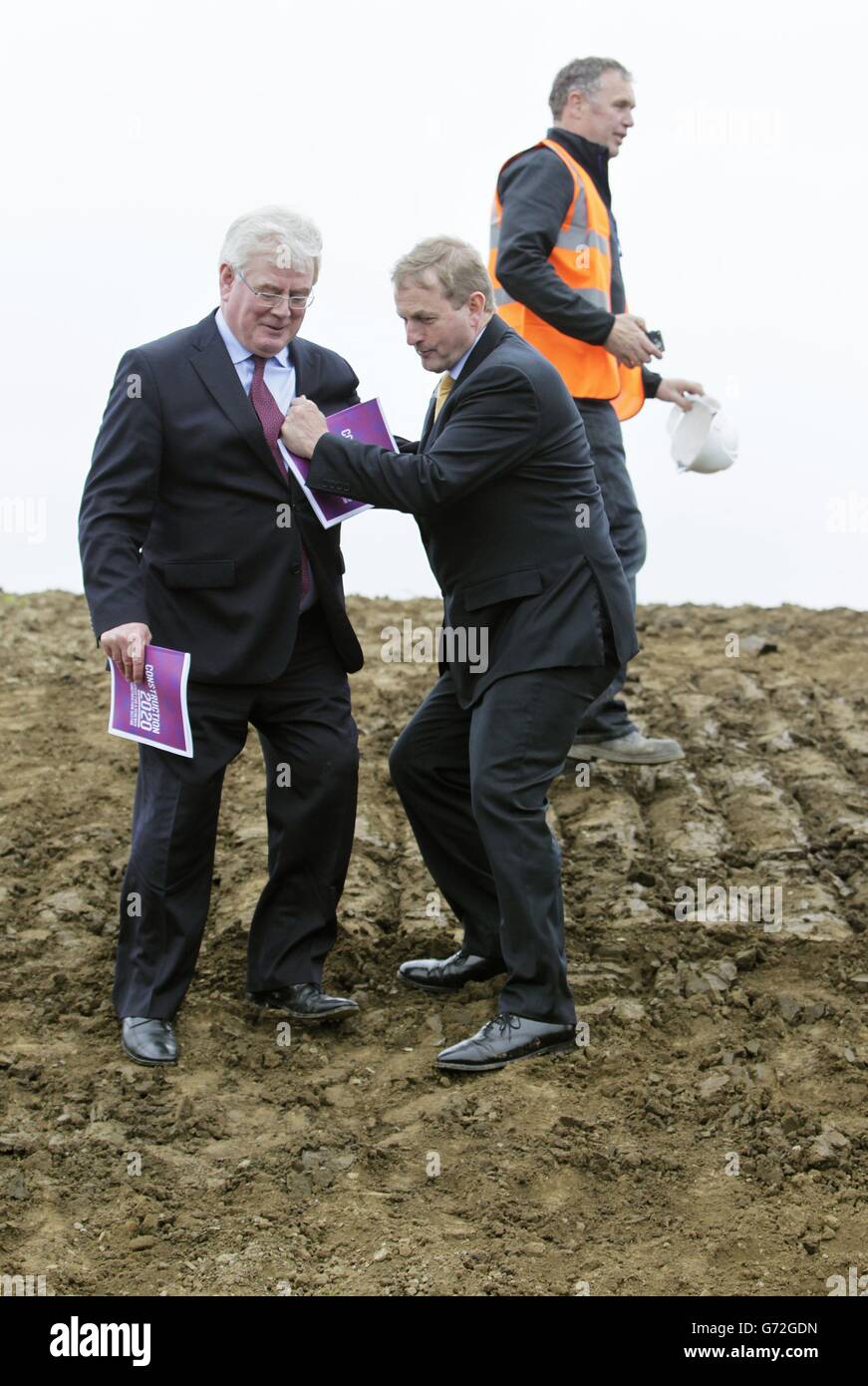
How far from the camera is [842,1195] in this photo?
12.9 ft

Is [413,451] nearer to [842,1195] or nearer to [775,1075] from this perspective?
[775,1075]

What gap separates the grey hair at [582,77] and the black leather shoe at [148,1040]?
3460 mm

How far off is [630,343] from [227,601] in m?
1.97

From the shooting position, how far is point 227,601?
4.43 m

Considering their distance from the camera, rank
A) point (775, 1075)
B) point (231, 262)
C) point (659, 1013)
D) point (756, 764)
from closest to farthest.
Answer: point (231, 262) < point (775, 1075) < point (659, 1013) < point (756, 764)

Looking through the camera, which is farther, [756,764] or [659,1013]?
[756,764]

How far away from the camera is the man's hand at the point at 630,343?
5648mm

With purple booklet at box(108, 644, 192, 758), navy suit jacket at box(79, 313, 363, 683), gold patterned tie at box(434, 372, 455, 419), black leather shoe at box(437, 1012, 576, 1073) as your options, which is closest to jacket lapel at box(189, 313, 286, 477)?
navy suit jacket at box(79, 313, 363, 683)

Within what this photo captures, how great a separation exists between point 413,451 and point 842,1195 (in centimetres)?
230

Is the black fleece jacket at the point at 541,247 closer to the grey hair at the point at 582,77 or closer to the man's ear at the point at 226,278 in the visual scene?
the grey hair at the point at 582,77

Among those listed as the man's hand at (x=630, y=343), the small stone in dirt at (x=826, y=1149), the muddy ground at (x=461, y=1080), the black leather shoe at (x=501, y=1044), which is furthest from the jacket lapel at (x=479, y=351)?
the small stone in dirt at (x=826, y=1149)

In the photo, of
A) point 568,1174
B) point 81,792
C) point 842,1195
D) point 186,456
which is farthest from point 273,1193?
point 81,792

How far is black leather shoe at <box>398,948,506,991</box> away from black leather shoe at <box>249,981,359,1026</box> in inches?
11.4

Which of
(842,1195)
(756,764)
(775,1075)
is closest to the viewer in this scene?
(842,1195)
